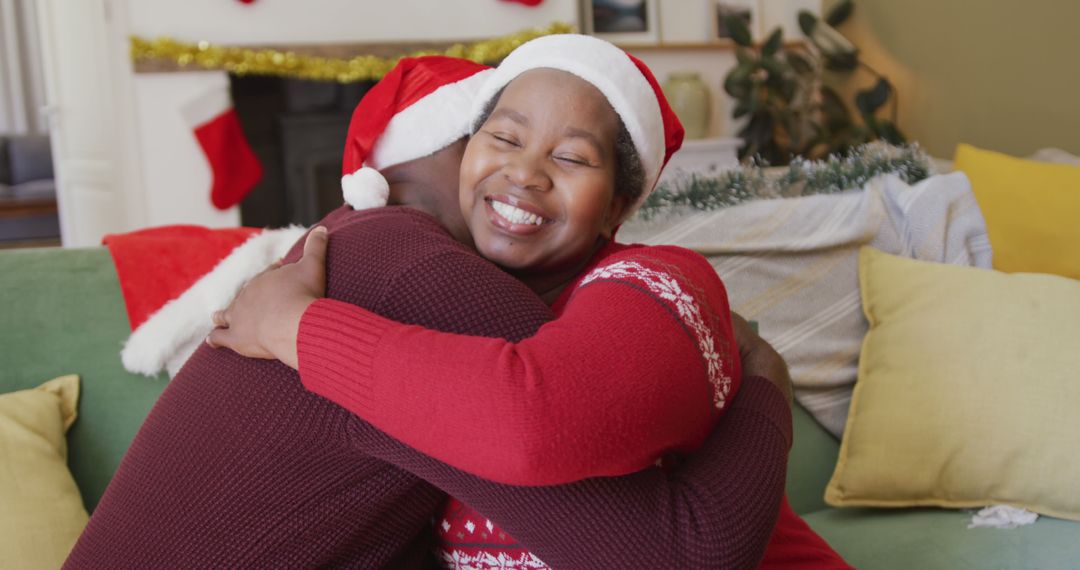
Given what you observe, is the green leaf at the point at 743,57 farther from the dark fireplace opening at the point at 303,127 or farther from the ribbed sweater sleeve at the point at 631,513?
the ribbed sweater sleeve at the point at 631,513

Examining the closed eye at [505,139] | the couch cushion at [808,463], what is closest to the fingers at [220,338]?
the closed eye at [505,139]

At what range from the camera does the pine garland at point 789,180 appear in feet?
6.38

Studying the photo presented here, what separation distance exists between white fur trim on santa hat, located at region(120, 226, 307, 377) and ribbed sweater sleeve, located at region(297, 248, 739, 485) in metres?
0.77

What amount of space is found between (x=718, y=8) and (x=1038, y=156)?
8.07ft

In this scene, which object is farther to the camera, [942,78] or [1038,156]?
[942,78]

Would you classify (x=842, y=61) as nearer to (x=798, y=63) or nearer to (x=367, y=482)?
(x=798, y=63)

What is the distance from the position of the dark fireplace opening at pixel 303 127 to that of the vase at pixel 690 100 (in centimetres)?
148

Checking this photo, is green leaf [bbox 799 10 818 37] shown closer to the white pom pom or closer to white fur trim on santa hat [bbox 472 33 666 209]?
white fur trim on santa hat [bbox 472 33 666 209]

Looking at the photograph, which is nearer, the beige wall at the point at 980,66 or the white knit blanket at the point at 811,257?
the white knit blanket at the point at 811,257

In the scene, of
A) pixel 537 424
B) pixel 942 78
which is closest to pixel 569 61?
pixel 537 424

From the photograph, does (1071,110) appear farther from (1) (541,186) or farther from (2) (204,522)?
(2) (204,522)

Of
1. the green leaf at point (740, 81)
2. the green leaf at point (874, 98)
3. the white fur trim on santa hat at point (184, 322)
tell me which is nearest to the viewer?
the white fur trim on santa hat at point (184, 322)

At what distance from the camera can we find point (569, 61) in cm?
105

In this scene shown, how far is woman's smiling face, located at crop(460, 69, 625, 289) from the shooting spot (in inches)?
40.6
